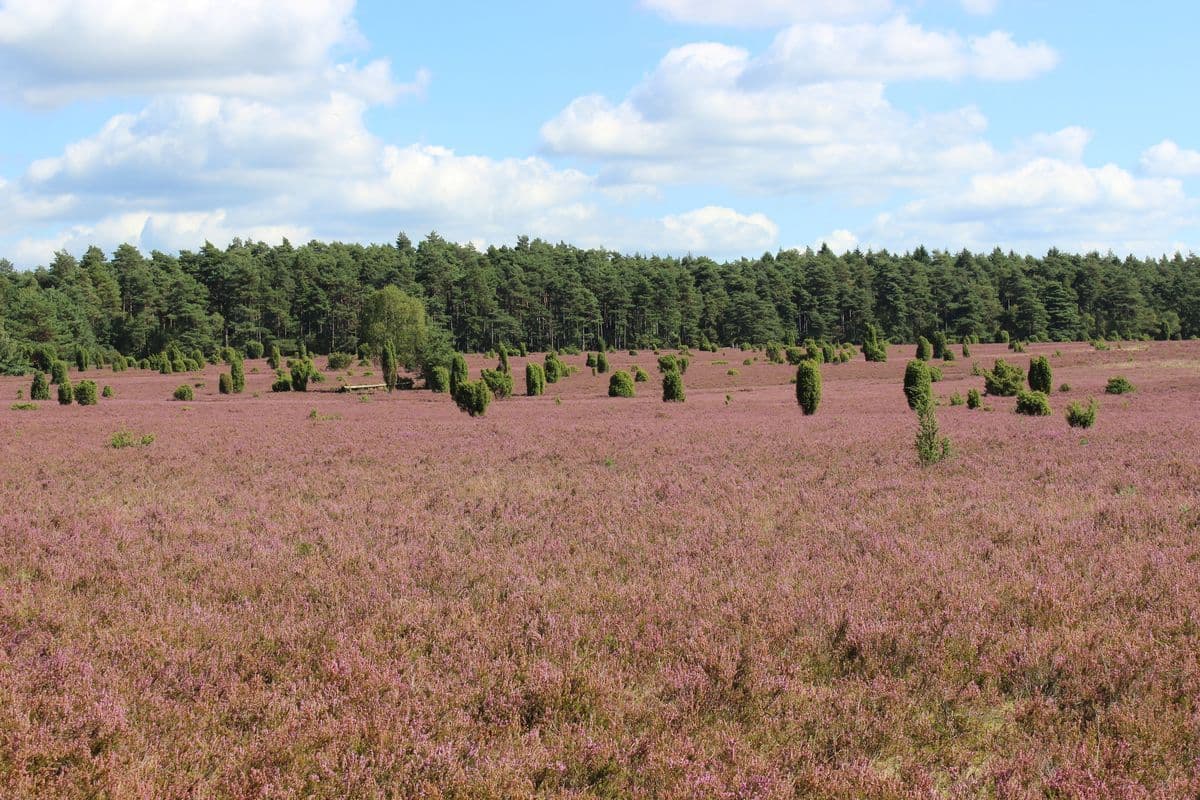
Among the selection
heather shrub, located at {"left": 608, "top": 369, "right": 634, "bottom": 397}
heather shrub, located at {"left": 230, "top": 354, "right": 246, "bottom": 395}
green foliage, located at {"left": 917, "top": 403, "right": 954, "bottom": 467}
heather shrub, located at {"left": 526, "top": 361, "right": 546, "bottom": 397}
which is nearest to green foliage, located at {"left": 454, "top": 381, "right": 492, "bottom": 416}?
heather shrub, located at {"left": 608, "top": 369, "right": 634, "bottom": 397}

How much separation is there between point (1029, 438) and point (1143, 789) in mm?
19910

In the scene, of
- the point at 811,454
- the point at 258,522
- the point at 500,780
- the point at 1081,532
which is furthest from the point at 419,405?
the point at 500,780

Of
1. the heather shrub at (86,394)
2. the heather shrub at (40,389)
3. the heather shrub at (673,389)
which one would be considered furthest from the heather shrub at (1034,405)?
the heather shrub at (40,389)

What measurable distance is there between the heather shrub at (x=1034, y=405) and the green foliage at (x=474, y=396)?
22533mm

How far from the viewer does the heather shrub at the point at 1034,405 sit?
3169cm

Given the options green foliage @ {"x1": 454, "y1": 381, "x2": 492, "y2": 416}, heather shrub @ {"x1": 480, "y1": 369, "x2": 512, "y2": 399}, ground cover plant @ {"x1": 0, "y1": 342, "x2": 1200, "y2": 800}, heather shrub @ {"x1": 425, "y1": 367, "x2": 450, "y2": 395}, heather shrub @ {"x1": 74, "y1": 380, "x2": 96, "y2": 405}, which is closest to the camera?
ground cover plant @ {"x1": 0, "y1": 342, "x2": 1200, "y2": 800}

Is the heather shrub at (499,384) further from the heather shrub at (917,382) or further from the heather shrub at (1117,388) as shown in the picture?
the heather shrub at (1117,388)

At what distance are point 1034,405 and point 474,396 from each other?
23.5 m

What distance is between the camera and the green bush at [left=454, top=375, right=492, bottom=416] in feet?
129

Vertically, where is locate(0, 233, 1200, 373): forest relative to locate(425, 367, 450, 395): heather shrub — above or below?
above

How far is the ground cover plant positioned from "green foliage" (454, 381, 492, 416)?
2217 cm

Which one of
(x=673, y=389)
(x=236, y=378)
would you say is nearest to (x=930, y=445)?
(x=673, y=389)

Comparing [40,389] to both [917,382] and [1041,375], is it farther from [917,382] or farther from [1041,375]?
[1041,375]

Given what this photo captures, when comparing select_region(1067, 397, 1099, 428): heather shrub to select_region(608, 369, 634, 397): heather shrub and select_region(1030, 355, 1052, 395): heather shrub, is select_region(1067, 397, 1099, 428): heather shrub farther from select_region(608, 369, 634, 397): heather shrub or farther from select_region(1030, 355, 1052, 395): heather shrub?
select_region(608, 369, 634, 397): heather shrub
